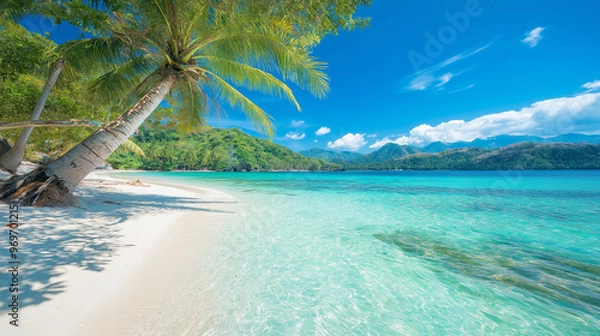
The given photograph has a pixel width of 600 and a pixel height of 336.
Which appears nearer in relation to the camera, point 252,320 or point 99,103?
point 252,320

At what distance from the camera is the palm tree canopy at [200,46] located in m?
5.96

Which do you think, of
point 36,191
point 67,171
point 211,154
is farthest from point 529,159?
point 36,191

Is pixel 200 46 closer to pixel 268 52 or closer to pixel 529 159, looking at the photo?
pixel 268 52

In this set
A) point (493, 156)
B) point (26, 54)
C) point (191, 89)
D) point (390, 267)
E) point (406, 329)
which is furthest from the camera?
point (493, 156)

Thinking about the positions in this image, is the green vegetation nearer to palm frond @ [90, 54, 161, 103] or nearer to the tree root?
palm frond @ [90, 54, 161, 103]

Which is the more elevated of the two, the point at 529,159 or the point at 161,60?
the point at 161,60

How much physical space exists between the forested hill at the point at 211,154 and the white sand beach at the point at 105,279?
73886 millimetres

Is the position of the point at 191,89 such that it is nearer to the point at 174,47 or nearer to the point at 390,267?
the point at 174,47

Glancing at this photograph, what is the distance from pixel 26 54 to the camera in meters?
5.22

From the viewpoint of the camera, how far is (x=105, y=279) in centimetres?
285

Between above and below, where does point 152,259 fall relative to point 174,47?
below

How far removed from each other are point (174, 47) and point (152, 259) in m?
5.65

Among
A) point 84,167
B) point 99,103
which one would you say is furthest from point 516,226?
point 99,103

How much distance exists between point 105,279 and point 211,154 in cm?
9171
